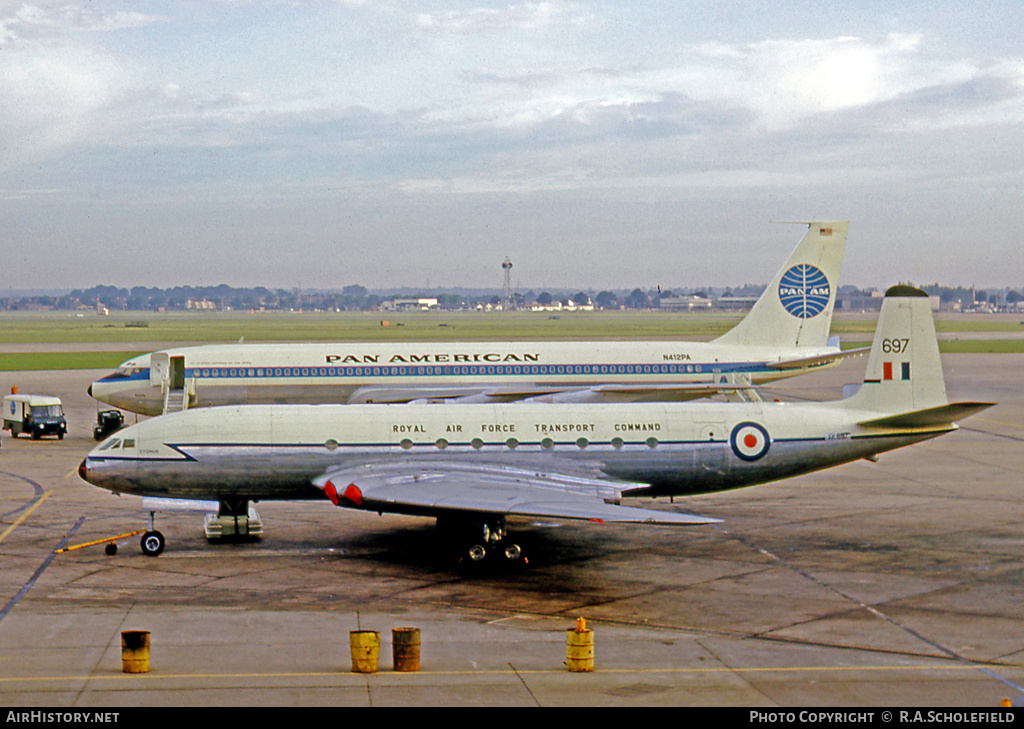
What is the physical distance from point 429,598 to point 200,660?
574 centimetres

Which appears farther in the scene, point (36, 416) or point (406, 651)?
point (36, 416)

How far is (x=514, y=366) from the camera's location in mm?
47219

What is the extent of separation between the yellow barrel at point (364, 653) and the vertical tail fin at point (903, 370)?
16.5m

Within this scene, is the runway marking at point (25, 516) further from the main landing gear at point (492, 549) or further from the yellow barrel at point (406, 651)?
the yellow barrel at point (406, 651)

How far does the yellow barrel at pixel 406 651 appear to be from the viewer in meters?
16.5

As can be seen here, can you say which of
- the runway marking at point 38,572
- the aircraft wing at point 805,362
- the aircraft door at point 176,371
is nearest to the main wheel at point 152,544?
the runway marking at point 38,572

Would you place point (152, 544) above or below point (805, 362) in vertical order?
below

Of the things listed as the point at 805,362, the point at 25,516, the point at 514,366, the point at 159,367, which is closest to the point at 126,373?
the point at 159,367

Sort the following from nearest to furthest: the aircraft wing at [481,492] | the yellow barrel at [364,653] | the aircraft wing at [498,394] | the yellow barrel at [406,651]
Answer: the yellow barrel at [364,653] → the yellow barrel at [406,651] → the aircraft wing at [481,492] → the aircraft wing at [498,394]

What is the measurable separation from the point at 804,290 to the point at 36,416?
37539mm

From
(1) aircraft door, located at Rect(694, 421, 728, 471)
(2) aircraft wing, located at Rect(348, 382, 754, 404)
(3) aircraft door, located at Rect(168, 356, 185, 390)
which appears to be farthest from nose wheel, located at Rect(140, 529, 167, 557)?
(3) aircraft door, located at Rect(168, 356, 185, 390)

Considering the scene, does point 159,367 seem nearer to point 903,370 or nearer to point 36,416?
point 36,416

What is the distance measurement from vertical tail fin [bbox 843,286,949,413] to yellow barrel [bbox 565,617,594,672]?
555 inches
